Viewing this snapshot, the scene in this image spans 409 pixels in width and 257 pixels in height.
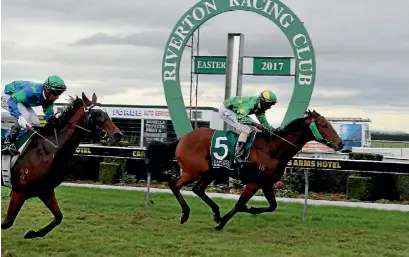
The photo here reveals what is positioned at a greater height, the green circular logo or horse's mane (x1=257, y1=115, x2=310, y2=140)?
the green circular logo

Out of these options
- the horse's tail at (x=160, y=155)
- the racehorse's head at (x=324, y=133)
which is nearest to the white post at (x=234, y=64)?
the horse's tail at (x=160, y=155)

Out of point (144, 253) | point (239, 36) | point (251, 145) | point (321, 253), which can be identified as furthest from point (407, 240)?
point (239, 36)

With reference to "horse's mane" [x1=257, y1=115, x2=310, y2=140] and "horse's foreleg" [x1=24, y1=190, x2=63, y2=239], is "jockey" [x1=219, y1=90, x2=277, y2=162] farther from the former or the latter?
"horse's foreleg" [x1=24, y1=190, x2=63, y2=239]

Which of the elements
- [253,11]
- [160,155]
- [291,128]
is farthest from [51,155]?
[253,11]

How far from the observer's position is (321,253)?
6551mm

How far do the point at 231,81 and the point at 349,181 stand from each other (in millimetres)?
3110

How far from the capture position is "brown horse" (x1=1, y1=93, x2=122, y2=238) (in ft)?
20.1

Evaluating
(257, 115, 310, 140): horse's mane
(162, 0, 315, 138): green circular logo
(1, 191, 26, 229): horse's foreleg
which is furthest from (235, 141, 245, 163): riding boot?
(162, 0, 315, 138): green circular logo

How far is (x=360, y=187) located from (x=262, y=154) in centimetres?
476

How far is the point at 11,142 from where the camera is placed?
640 centimetres

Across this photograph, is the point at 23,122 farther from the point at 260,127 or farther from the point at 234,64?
the point at 234,64

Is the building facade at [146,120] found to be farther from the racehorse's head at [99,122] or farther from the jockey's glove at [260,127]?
the racehorse's head at [99,122]

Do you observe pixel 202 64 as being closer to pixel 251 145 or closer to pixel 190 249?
pixel 251 145

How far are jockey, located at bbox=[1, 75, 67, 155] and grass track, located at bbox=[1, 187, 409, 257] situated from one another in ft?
3.87
